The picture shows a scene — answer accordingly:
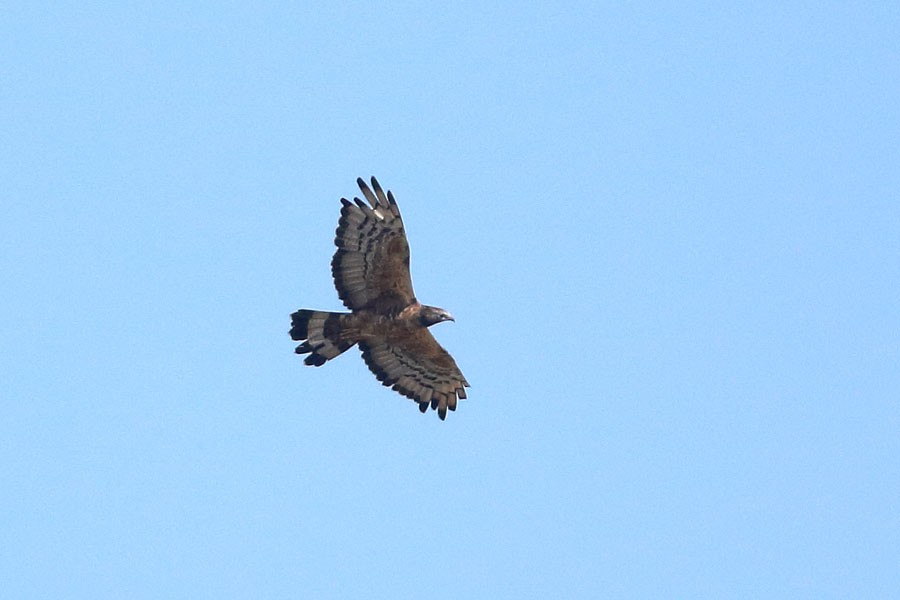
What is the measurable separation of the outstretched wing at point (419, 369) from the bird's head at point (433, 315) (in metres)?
0.65

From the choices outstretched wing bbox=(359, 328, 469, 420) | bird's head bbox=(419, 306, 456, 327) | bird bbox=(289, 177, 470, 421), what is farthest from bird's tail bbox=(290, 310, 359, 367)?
bird's head bbox=(419, 306, 456, 327)

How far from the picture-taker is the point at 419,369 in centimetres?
2628

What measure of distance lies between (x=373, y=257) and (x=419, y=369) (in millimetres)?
2206

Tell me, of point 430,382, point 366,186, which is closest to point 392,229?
point 366,186

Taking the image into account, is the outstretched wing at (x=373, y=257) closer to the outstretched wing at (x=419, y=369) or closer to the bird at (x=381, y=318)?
the bird at (x=381, y=318)

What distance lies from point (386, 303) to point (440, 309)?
776 millimetres

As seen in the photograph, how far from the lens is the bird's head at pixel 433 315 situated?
25.0m

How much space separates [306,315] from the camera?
2544 centimetres

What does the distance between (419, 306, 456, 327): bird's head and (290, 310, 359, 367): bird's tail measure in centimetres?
105

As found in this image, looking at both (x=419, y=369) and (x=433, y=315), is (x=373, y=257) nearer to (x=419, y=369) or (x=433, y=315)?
(x=433, y=315)

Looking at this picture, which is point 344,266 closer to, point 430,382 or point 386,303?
point 386,303

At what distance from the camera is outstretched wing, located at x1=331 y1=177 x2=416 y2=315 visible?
81.0ft

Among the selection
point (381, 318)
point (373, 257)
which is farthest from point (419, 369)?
point (373, 257)

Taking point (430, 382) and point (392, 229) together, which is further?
point (430, 382)
